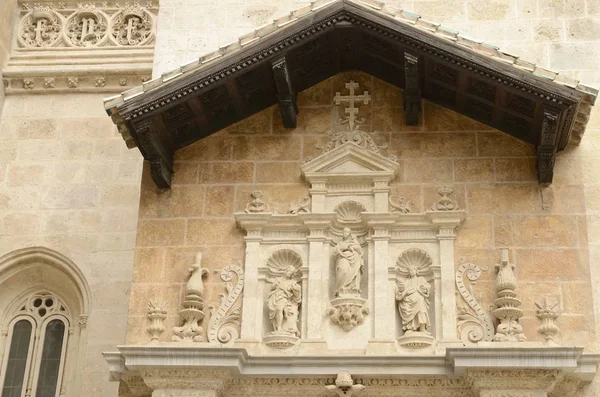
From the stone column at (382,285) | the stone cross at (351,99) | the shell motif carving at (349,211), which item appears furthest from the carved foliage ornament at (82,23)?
the stone column at (382,285)

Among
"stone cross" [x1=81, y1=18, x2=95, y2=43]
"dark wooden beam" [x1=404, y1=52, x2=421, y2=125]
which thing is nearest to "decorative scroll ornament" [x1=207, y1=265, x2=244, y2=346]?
"dark wooden beam" [x1=404, y1=52, x2=421, y2=125]

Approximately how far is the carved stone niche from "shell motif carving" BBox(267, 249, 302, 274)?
0.17 feet

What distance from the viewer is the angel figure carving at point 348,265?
12.5m

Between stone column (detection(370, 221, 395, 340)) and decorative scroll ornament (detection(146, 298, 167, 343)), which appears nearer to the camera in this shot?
stone column (detection(370, 221, 395, 340))

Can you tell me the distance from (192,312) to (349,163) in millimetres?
2564

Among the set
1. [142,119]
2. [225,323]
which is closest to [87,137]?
[142,119]

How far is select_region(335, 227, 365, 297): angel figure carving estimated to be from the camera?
1245 centimetres

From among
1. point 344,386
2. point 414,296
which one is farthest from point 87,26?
point 344,386

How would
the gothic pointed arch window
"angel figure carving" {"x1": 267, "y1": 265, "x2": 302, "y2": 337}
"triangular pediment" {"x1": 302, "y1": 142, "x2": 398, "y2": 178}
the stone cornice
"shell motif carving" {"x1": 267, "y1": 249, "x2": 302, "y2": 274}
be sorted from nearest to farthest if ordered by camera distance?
the stone cornice < "angel figure carving" {"x1": 267, "y1": 265, "x2": 302, "y2": 337} < "shell motif carving" {"x1": 267, "y1": 249, "x2": 302, "y2": 274} < "triangular pediment" {"x1": 302, "y1": 142, "x2": 398, "y2": 178} < the gothic pointed arch window

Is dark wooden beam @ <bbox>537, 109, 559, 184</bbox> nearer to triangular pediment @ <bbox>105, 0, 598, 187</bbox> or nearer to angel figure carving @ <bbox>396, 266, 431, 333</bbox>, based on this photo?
triangular pediment @ <bbox>105, 0, 598, 187</bbox>

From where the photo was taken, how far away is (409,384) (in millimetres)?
11922

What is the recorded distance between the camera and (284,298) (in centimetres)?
1246

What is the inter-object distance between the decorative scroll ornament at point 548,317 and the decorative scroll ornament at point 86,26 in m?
7.91

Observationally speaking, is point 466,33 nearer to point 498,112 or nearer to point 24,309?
point 498,112
